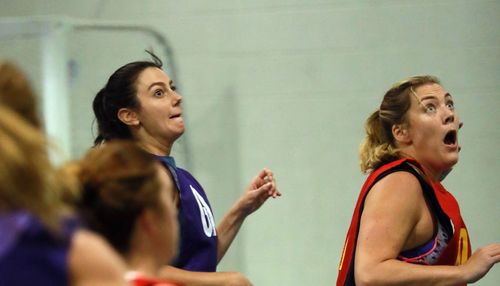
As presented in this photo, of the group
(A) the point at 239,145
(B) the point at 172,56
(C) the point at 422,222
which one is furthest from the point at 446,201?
(B) the point at 172,56

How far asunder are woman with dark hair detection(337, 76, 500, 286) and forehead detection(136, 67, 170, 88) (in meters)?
0.57

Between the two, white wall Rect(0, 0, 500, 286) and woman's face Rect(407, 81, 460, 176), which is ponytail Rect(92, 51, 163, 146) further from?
white wall Rect(0, 0, 500, 286)

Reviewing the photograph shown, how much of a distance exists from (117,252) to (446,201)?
1407 mm

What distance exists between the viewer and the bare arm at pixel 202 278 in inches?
82.7

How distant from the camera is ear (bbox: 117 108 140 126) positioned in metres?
2.38

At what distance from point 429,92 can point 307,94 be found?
1110mm

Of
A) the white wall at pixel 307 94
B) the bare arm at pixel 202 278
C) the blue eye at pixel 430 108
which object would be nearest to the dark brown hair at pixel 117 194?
the bare arm at pixel 202 278

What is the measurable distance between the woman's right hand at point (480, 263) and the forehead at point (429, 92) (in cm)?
46

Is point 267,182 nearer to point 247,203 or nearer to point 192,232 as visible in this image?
point 247,203

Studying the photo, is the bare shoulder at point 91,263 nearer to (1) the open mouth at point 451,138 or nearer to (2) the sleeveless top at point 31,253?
(2) the sleeveless top at point 31,253

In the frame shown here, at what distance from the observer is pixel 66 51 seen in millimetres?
2697

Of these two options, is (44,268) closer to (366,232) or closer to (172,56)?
(366,232)

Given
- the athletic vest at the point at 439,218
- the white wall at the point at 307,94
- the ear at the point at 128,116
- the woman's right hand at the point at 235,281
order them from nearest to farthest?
the woman's right hand at the point at 235,281, the athletic vest at the point at 439,218, the ear at the point at 128,116, the white wall at the point at 307,94

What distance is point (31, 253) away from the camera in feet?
3.16
